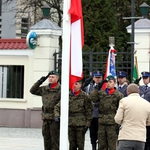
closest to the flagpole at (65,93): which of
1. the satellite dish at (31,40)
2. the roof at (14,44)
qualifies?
the satellite dish at (31,40)

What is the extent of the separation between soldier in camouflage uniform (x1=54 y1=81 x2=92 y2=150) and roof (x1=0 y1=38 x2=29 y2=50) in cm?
876

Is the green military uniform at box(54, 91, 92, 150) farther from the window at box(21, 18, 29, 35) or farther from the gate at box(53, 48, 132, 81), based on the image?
the window at box(21, 18, 29, 35)

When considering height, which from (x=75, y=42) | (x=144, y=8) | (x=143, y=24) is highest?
(x=144, y=8)

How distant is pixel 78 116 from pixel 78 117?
25mm

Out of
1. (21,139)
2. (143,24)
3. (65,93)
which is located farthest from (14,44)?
(65,93)

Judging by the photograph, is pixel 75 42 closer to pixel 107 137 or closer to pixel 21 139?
pixel 107 137

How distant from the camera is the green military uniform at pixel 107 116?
45.1 ft

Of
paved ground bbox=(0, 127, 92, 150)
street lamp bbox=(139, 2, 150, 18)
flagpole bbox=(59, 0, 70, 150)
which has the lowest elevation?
paved ground bbox=(0, 127, 92, 150)

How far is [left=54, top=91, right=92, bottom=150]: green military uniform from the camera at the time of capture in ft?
44.0

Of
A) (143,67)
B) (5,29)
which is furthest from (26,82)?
(5,29)

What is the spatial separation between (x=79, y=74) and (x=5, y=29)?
32551mm

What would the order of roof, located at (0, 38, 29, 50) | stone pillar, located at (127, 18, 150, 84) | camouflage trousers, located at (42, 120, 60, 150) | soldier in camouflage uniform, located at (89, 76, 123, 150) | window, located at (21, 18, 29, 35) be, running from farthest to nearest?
window, located at (21, 18, 29, 35) < roof, located at (0, 38, 29, 50) < stone pillar, located at (127, 18, 150, 84) < soldier in camouflage uniform, located at (89, 76, 123, 150) < camouflage trousers, located at (42, 120, 60, 150)

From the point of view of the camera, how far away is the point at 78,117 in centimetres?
1341

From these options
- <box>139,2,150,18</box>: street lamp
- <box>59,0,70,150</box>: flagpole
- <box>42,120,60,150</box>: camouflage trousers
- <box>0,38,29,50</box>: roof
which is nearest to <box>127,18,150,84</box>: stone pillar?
<box>139,2,150,18</box>: street lamp
